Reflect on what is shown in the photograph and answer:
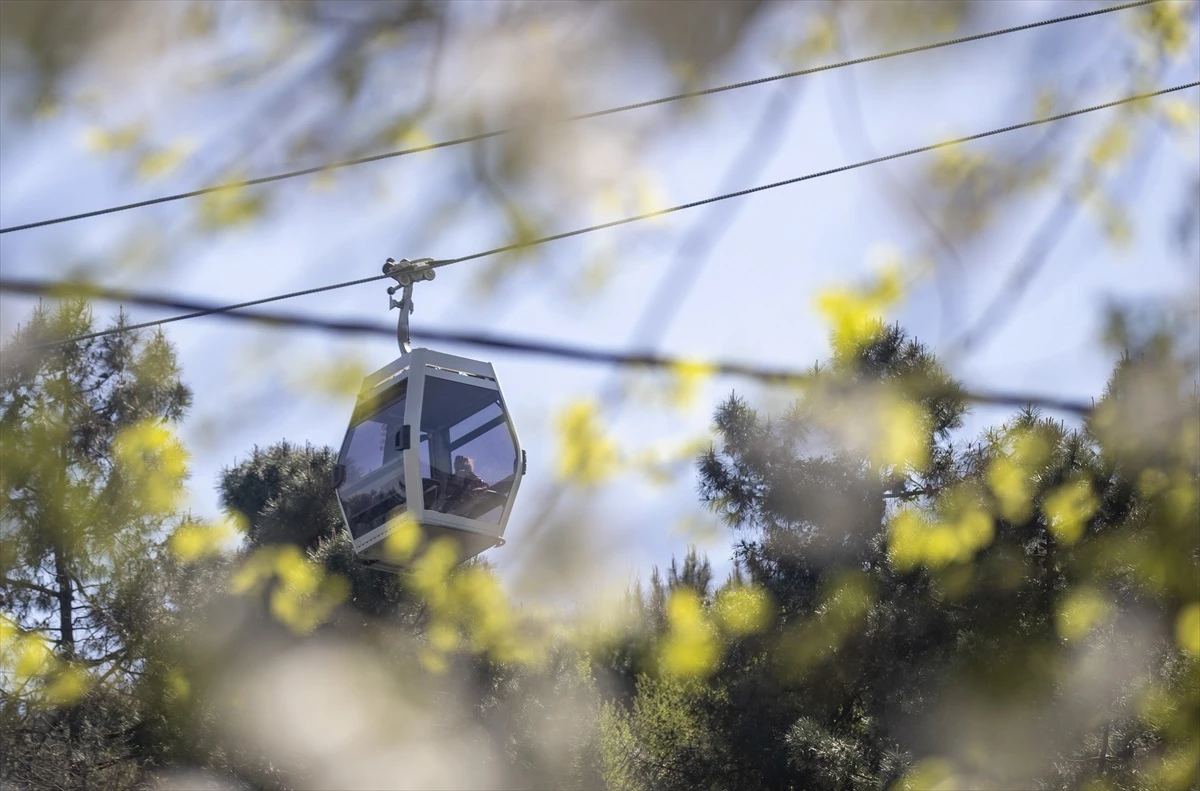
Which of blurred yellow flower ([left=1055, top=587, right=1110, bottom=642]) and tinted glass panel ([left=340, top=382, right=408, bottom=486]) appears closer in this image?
tinted glass panel ([left=340, top=382, right=408, bottom=486])

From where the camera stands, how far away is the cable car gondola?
7258 mm

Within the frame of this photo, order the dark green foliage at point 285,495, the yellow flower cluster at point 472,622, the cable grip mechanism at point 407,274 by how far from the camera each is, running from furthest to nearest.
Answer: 1. the dark green foliage at point 285,495
2. the yellow flower cluster at point 472,622
3. the cable grip mechanism at point 407,274

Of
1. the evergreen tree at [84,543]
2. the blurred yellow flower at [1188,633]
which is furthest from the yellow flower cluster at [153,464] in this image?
the blurred yellow flower at [1188,633]

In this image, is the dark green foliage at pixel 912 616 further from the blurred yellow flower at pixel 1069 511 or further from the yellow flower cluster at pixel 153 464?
the yellow flower cluster at pixel 153 464

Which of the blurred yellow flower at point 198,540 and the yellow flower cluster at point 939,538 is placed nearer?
the yellow flower cluster at point 939,538

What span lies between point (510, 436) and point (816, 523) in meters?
10.00

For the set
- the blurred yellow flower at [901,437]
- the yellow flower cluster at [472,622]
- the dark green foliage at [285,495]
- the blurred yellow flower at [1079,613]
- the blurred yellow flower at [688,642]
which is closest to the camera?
the blurred yellow flower at [1079,613]

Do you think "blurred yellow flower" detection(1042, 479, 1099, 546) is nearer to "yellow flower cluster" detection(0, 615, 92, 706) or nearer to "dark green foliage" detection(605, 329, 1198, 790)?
"dark green foliage" detection(605, 329, 1198, 790)

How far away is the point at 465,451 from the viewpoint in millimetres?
7523

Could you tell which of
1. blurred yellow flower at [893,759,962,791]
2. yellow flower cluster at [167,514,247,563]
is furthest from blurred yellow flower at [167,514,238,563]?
blurred yellow flower at [893,759,962,791]

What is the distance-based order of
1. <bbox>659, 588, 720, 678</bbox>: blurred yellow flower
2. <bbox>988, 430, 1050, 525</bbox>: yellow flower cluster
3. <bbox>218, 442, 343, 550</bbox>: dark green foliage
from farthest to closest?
<bbox>218, 442, 343, 550</bbox>: dark green foliage
<bbox>659, 588, 720, 678</bbox>: blurred yellow flower
<bbox>988, 430, 1050, 525</bbox>: yellow flower cluster

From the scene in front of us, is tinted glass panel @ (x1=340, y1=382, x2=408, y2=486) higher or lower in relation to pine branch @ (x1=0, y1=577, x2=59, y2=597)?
lower

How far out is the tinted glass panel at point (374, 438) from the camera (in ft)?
24.2

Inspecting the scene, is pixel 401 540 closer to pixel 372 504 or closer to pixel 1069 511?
pixel 372 504
